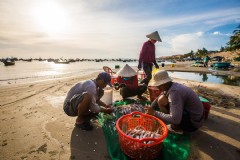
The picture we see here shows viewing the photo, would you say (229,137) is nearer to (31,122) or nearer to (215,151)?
(215,151)

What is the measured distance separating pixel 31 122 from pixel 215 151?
14.1 ft

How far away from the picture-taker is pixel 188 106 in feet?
9.61

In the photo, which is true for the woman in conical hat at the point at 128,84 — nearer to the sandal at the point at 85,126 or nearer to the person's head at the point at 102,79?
the person's head at the point at 102,79

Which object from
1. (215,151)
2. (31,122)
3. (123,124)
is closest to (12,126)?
(31,122)

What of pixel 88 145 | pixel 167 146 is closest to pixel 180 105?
pixel 167 146

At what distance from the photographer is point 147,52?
6129 mm

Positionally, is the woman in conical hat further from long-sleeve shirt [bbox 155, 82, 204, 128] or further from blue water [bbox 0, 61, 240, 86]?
blue water [bbox 0, 61, 240, 86]

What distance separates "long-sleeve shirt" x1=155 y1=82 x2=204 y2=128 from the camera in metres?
2.74

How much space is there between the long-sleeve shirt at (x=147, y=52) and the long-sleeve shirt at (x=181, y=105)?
344 centimetres

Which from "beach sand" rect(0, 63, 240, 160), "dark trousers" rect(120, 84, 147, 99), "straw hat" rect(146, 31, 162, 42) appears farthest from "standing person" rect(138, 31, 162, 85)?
"beach sand" rect(0, 63, 240, 160)

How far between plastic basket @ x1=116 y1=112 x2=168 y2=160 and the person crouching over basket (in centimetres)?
20

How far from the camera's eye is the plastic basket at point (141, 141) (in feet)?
7.21

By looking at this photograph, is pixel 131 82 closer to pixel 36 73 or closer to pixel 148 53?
pixel 148 53

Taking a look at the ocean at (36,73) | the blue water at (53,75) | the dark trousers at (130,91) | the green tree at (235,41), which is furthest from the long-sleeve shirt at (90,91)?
the green tree at (235,41)
